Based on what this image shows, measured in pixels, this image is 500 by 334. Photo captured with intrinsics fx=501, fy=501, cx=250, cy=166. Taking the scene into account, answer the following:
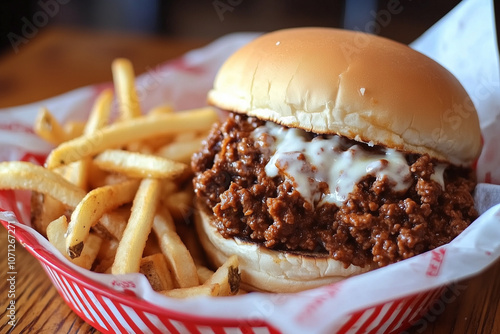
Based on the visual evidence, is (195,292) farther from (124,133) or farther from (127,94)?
(127,94)

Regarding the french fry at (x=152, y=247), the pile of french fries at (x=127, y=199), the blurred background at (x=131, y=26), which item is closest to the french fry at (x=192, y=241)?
the pile of french fries at (x=127, y=199)

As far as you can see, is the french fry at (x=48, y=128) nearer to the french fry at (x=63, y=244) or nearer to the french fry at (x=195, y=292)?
the french fry at (x=63, y=244)

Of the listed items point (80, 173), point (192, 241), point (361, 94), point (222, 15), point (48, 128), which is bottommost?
point (192, 241)

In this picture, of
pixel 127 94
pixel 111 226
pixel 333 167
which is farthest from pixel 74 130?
pixel 333 167

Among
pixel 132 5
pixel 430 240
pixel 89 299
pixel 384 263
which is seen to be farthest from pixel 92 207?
pixel 132 5

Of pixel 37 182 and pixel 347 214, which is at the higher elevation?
pixel 37 182
